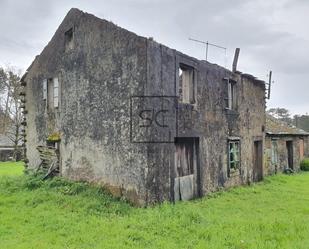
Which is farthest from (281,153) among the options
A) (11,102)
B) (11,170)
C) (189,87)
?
(11,102)

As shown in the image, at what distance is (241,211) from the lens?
448 inches

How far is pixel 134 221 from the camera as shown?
9227 millimetres

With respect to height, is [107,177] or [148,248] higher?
[107,177]

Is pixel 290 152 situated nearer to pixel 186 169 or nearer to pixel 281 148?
pixel 281 148

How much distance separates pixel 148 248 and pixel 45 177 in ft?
27.1

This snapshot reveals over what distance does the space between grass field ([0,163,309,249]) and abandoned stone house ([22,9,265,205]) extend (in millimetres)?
904

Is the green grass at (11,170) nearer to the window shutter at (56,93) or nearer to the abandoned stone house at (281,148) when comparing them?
the window shutter at (56,93)

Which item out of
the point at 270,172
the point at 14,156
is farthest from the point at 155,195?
the point at 14,156

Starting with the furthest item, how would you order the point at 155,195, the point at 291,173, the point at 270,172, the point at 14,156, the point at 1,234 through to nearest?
the point at 14,156, the point at 291,173, the point at 270,172, the point at 155,195, the point at 1,234

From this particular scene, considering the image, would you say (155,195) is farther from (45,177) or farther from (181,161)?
(45,177)

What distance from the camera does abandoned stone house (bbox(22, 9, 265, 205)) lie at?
1117cm

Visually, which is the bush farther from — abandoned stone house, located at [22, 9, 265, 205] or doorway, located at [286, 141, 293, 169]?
abandoned stone house, located at [22, 9, 265, 205]

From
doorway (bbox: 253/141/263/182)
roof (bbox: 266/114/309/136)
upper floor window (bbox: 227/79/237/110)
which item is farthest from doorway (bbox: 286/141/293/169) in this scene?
upper floor window (bbox: 227/79/237/110)

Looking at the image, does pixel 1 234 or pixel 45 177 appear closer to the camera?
pixel 1 234
